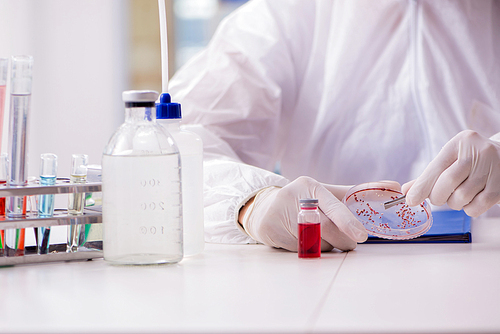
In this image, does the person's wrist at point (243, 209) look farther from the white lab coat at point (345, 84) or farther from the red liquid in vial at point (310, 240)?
the white lab coat at point (345, 84)

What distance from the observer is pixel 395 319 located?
0.40 metres

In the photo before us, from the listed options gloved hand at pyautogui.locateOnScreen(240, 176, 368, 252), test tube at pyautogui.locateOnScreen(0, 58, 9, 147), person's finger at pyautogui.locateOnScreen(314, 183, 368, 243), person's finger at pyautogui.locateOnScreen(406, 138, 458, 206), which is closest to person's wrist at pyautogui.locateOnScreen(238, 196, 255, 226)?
gloved hand at pyautogui.locateOnScreen(240, 176, 368, 252)

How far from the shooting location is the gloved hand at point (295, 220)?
0.69 m

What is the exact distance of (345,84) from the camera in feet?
4.36

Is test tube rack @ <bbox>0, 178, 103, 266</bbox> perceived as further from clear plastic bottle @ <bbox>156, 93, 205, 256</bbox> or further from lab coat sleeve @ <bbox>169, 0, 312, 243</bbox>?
lab coat sleeve @ <bbox>169, 0, 312, 243</bbox>

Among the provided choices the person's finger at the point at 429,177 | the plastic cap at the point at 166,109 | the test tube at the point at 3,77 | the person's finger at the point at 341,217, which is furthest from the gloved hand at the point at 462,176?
Result: the test tube at the point at 3,77

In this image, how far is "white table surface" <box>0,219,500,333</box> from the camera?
Result: 0.39 m

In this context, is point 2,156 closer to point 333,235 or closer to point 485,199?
point 333,235

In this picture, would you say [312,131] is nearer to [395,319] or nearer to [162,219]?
[162,219]

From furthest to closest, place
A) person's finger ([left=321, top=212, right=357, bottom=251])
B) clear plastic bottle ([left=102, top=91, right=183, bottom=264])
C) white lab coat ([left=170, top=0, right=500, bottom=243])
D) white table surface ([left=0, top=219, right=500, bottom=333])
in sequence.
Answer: white lab coat ([left=170, top=0, right=500, bottom=243]), person's finger ([left=321, top=212, right=357, bottom=251]), clear plastic bottle ([left=102, top=91, right=183, bottom=264]), white table surface ([left=0, top=219, right=500, bottom=333])

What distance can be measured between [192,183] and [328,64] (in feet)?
2.53

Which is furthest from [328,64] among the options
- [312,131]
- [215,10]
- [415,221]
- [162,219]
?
[215,10]

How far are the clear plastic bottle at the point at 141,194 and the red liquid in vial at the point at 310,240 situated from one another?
0.55 feet

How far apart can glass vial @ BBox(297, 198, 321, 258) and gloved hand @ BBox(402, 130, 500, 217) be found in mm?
156
